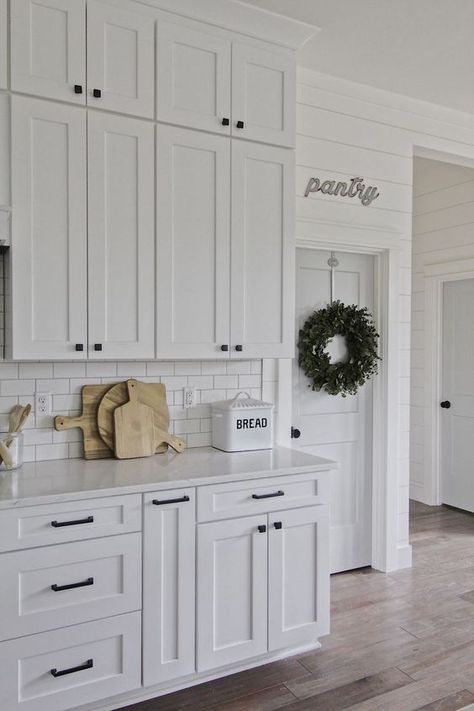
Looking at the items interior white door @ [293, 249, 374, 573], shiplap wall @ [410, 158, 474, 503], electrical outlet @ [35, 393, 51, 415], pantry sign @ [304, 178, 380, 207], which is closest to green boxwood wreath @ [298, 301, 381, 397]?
interior white door @ [293, 249, 374, 573]

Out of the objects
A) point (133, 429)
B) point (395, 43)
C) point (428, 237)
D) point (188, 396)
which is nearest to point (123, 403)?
point (133, 429)

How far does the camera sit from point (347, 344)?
3551 mm

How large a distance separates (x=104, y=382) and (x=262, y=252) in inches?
40.3

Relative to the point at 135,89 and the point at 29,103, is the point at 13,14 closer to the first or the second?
the point at 29,103

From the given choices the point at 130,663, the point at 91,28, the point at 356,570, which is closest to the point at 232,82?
the point at 91,28

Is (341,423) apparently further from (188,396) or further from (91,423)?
(91,423)

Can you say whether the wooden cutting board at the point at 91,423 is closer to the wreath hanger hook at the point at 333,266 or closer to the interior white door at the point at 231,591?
the interior white door at the point at 231,591

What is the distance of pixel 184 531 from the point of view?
2.27 meters

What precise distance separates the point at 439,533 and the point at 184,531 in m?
2.84

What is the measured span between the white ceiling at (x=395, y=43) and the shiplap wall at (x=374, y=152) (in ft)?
0.38

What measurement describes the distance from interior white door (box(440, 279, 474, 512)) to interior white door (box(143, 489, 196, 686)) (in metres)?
3.37

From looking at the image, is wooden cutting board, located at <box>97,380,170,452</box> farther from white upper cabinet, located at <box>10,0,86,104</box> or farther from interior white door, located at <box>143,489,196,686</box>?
white upper cabinet, located at <box>10,0,86,104</box>

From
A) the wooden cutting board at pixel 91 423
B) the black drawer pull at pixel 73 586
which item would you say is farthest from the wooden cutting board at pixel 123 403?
the black drawer pull at pixel 73 586

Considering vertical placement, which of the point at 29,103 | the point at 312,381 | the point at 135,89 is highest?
the point at 135,89
